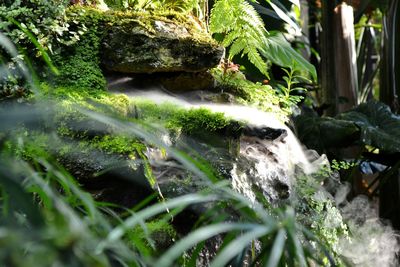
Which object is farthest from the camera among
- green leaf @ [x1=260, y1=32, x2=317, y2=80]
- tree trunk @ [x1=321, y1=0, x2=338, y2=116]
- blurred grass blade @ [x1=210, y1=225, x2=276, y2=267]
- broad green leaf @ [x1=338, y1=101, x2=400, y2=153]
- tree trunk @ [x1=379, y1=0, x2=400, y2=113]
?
tree trunk @ [x1=379, y1=0, x2=400, y2=113]

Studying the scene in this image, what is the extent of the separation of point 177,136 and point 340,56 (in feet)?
9.35

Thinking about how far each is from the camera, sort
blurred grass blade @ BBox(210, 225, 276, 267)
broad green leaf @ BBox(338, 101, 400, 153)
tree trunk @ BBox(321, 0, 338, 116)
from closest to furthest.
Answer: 1. blurred grass blade @ BBox(210, 225, 276, 267)
2. broad green leaf @ BBox(338, 101, 400, 153)
3. tree trunk @ BBox(321, 0, 338, 116)

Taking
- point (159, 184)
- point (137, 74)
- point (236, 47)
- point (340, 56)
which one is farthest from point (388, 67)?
point (159, 184)

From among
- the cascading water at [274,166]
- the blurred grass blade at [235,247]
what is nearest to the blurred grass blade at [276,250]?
the blurred grass blade at [235,247]

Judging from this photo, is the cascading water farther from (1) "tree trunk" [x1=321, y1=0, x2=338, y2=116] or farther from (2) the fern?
(1) "tree trunk" [x1=321, y1=0, x2=338, y2=116]

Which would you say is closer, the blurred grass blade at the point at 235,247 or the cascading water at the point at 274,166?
the blurred grass blade at the point at 235,247

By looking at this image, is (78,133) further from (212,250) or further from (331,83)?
(331,83)

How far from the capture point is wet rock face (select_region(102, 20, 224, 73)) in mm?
2615

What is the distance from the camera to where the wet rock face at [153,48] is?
8.58ft

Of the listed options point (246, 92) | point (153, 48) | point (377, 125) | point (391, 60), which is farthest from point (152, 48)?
point (391, 60)

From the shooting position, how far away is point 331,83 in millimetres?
4734

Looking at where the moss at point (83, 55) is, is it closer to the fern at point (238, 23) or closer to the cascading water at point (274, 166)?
the cascading water at point (274, 166)

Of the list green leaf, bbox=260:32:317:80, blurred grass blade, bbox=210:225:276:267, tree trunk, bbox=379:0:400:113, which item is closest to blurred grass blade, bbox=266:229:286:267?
blurred grass blade, bbox=210:225:276:267

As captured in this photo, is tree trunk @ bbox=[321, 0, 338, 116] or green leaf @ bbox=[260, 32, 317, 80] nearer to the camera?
green leaf @ bbox=[260, 32, 317, 80]
